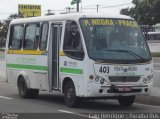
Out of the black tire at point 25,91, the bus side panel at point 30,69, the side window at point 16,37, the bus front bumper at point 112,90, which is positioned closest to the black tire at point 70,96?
the bus front bumper at point 112,90

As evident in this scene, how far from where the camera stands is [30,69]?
1700cm

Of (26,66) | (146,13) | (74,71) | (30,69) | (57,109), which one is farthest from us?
(146,13)

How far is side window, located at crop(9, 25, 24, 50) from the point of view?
17.9 metres

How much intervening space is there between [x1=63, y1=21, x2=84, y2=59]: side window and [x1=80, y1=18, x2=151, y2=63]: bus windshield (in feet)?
0.84

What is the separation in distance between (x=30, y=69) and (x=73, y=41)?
3.00 meters

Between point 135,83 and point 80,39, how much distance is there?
1.87 metres

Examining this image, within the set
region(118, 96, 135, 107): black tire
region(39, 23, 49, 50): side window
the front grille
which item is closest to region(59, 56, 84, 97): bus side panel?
the front grille

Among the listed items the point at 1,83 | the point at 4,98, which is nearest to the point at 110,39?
the point at 4,98

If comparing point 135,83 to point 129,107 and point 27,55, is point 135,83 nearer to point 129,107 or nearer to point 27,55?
point 129,107

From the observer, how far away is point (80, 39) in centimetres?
1412

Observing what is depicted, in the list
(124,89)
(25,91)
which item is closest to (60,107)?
(124,89)

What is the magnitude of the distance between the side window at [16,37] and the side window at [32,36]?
0.43m

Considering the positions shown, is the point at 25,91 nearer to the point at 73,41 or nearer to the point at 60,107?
the point at 60,107

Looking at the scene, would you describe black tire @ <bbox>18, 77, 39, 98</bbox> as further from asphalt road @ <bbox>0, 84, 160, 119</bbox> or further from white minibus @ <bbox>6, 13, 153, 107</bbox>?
white minibus @ <bbox>6, 13, 153, 107</bbox>
